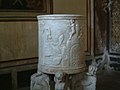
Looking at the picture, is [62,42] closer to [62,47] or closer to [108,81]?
[62,47]

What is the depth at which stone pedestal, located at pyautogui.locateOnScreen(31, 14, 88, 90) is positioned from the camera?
3.90m

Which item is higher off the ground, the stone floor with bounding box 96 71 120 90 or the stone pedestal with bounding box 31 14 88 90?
the stone pedestal with bounding box 31 14 88 90

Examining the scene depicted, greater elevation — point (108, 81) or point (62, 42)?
point (62, 42)

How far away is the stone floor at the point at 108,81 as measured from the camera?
5.01 meters

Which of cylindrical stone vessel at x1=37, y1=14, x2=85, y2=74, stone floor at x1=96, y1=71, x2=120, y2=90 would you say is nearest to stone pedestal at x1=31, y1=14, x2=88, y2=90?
cylindrical stone vessel at x1=37, y1=14, x2=85, y2=74

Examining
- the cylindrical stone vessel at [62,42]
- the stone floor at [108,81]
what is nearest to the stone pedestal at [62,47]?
the cylindrical stone vessel at [62,42]

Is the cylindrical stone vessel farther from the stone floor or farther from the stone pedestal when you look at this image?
the stone floor

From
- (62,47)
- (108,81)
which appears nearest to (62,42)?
(62,47)

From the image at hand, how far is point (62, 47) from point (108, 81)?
6.55 ft

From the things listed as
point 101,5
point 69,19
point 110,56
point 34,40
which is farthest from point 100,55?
point 69,19

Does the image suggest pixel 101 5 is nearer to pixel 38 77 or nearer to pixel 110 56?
pixel 110 56

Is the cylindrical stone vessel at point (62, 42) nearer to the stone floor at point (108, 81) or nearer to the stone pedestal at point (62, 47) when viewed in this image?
the stone pedestal at point (62, 47)

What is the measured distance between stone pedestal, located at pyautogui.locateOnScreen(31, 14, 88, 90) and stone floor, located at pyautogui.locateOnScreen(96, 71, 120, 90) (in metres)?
1.14

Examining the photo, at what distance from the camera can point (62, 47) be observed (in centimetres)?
393
